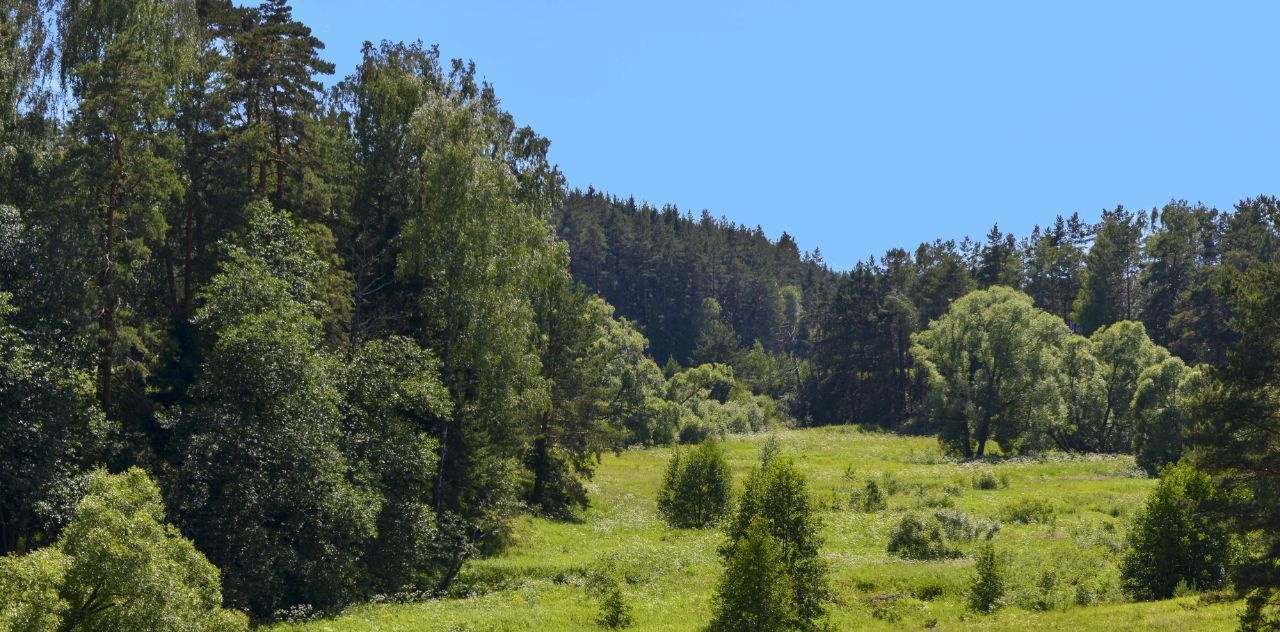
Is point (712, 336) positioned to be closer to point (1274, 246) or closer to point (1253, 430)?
point (1274, 246)

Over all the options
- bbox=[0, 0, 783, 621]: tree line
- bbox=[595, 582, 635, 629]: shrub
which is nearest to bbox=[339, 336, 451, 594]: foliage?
bbox=[0, 0, 783, 621]: tree line

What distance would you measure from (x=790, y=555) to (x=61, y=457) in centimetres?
2209

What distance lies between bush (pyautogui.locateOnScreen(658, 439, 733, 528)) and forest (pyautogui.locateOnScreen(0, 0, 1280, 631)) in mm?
154

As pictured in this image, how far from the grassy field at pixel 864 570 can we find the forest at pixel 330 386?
18.4 inches

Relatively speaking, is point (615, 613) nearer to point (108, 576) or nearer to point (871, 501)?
point (108, 576)

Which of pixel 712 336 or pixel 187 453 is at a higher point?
pixel 712 336

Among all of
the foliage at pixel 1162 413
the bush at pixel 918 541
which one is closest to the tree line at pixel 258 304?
the bush at pixel 918 541

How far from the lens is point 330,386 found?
30.8 meters

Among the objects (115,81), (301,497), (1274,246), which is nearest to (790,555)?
(301,497)

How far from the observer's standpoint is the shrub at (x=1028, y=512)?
42594 mm

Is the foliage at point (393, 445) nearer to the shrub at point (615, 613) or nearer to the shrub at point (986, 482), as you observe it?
the shrub at point (615, 613)

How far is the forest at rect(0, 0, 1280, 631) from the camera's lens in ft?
72.1

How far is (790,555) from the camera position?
87.4ft

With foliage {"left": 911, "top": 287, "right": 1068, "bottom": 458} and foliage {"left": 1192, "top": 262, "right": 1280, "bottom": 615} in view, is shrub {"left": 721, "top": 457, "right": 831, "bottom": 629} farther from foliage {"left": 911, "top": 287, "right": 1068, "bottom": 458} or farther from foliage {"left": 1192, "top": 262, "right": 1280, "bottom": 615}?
foliage {"left": 911, "top": 287, "right": 1068, "bottom": 458}
